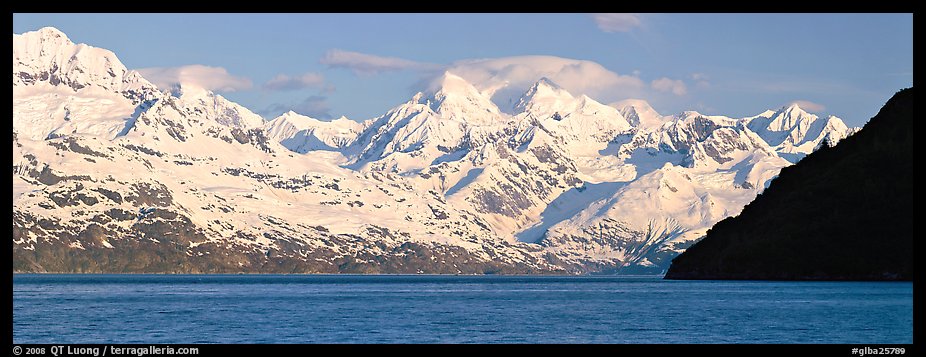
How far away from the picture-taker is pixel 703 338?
141m

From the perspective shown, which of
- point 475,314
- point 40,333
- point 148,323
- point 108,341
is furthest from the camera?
point 475,314

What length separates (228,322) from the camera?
574 ft
